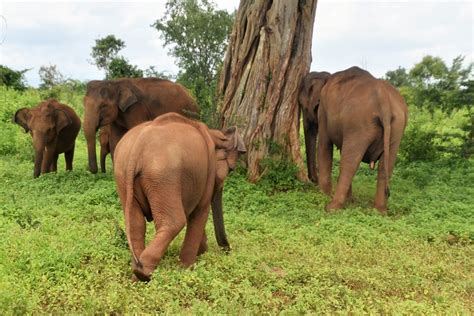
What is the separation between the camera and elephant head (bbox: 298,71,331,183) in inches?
395

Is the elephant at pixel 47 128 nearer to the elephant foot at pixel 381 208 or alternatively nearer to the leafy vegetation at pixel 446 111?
the elephant foot at pixel 381 208

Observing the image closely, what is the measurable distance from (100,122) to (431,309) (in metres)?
7.61

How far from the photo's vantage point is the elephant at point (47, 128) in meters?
11.3

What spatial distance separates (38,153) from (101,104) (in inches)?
66.8

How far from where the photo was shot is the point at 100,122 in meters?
10.6

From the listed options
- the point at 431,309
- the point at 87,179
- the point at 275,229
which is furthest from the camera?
the point at 87,179

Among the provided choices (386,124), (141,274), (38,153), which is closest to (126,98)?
(38,153)

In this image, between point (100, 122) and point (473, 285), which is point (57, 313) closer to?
point (473, 285)

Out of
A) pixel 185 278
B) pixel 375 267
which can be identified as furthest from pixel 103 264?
pixel 375 267

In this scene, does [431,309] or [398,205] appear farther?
[398,205]

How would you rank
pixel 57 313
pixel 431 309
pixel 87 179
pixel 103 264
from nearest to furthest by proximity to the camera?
pixel 57 313
pixel 431 309
pixel 103 264
pixel 87 179

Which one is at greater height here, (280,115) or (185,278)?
(280,115)

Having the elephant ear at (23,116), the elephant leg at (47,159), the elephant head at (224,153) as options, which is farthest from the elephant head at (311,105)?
the elephant ear at (23,116)

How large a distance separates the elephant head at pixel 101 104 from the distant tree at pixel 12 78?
48.8 ft
